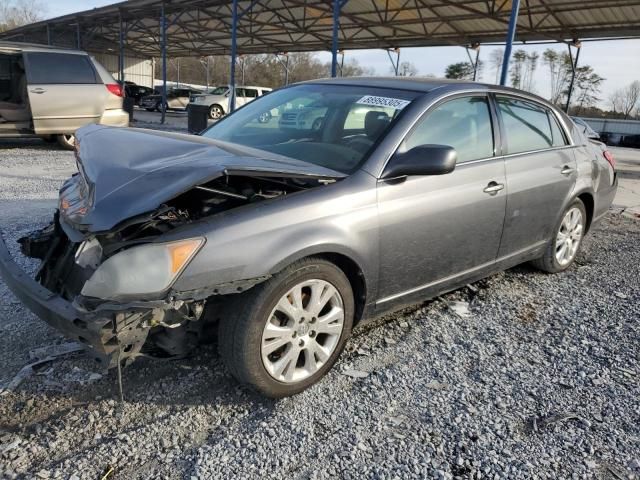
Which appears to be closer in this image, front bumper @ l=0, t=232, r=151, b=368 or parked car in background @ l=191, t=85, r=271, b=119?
front bumper @ l=0, t=232, r=151, b=368

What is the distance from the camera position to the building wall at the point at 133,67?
4122cm

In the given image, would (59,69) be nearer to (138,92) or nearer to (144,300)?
(144,300)

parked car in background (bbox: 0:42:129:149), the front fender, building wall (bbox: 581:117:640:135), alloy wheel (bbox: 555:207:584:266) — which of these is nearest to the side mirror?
the front fender

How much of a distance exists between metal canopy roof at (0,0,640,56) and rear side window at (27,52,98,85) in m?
9.07

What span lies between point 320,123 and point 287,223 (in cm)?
116

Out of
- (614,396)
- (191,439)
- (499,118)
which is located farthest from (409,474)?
(499,118)

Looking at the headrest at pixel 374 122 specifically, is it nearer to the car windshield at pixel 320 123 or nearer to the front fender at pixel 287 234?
the car windshield at pixel 320 123

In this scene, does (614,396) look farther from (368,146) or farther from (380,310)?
(368,146)

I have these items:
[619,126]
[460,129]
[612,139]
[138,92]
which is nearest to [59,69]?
[460,129]

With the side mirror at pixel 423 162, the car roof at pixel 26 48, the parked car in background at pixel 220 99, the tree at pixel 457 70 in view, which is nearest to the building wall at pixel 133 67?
the parked car in background at pixel 220 99

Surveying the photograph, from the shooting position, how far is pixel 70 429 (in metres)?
2.23

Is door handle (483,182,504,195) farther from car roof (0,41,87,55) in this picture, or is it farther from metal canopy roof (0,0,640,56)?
metal canopy roof (0,0,640,56)

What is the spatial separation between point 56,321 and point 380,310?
1.66 metres

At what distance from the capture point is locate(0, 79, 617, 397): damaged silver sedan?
211 centimetres
